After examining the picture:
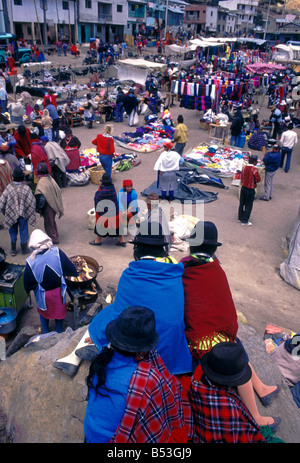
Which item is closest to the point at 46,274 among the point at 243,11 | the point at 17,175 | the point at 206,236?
the point at 206,236

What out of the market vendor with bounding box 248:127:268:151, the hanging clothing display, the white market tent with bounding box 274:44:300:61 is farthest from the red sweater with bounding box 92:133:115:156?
the white market tent with bounding box 274:44:300:61

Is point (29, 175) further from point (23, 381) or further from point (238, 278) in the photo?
point (23, 381)

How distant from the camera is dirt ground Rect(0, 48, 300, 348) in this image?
239 inches

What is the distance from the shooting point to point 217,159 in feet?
41.7

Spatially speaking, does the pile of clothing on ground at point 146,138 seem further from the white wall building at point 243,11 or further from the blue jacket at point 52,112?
the white wall building at point 243,11

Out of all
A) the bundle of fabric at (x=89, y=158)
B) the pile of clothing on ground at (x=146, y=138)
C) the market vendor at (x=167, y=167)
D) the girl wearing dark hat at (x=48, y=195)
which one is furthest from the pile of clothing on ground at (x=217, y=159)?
the girl wearing dark hat at (x=48, y=195)

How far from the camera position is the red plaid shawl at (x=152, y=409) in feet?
6.57

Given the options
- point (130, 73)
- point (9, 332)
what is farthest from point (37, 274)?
point (130, 73)

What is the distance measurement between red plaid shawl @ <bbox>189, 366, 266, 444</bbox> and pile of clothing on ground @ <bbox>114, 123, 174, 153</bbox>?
11.6 meters

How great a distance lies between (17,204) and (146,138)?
8.87 metres

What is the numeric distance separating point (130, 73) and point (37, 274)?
19581mm

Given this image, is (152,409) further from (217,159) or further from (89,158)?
(217,159)

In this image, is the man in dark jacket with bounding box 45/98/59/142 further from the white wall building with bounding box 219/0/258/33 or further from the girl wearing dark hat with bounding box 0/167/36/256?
the white wall building with bounding box 219/0/258/33

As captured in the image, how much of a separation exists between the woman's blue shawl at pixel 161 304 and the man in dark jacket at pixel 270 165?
7.65m
